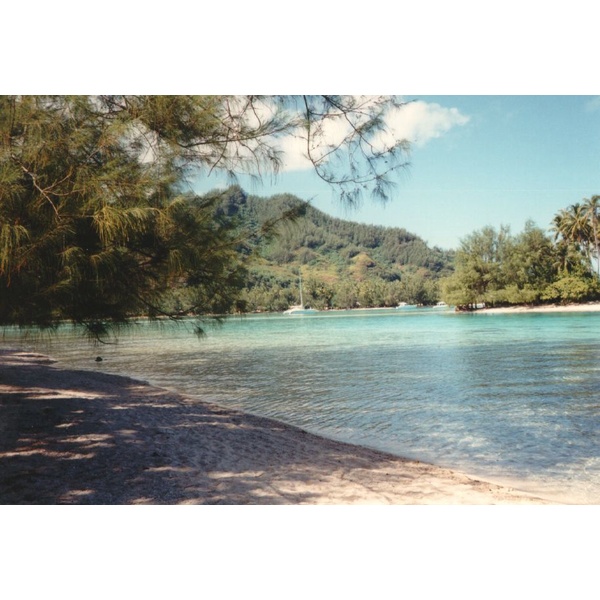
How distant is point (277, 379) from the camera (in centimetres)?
636

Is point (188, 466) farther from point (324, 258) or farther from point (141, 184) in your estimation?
point (324, 258)

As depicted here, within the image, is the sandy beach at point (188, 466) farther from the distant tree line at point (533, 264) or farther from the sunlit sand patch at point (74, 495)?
the distant tree line at point (533, 264)

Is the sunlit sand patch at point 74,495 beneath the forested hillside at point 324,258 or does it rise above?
beneath

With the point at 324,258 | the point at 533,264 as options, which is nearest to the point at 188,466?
the point at 324,258

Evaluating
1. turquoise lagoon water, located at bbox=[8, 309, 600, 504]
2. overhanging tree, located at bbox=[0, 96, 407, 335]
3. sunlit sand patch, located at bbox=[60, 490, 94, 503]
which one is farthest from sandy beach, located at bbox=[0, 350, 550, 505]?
overhanging tree, located at bbox=[0, 96, 407, 335]

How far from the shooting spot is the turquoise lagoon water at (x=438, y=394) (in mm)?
2766

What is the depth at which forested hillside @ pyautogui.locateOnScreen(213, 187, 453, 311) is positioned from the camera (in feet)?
8.24

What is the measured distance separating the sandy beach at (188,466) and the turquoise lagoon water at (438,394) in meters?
0.40

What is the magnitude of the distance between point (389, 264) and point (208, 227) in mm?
2940

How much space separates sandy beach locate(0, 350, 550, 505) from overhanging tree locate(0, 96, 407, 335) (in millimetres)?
628

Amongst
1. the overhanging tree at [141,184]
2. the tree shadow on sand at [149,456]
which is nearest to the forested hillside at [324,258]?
the overhanging tree at [141,184]

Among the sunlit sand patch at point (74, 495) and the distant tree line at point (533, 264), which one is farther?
the distant tree line at point (533, 264)

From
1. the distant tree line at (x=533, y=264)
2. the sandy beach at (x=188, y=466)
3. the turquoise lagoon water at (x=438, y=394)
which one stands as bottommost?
the turquoise lagoon water at (x=438, y=394)
